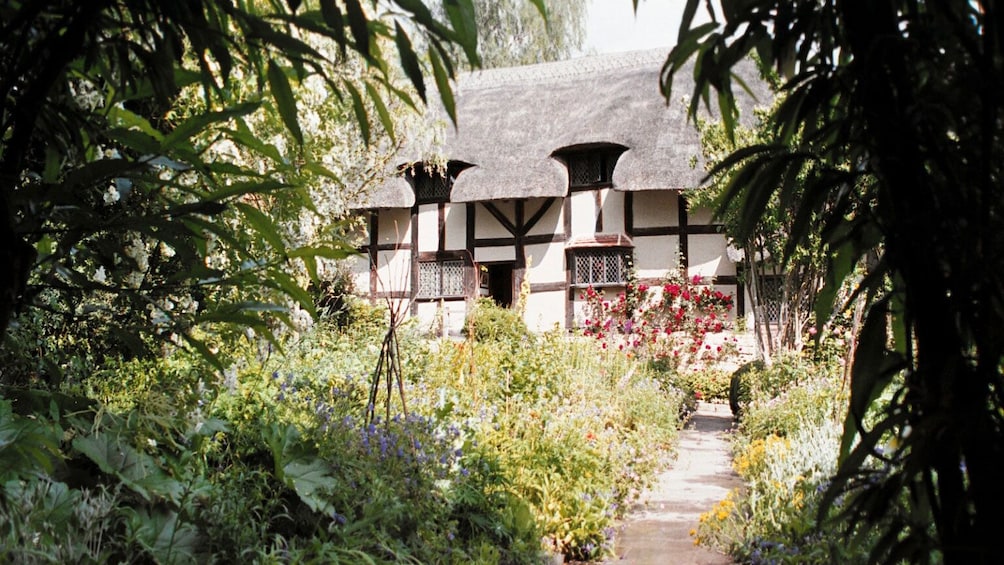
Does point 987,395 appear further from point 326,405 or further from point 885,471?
point 326,405

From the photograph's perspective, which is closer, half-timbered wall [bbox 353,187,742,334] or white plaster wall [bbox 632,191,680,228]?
half-timbered wall [bbox 353,187,742,334]

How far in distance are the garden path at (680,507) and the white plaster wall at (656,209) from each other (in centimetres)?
668

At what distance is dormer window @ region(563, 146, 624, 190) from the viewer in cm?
1591

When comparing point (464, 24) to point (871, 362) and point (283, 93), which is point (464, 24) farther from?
point (871, 362)

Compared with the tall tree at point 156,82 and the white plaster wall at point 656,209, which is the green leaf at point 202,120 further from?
the white plaster wall at point 656,209

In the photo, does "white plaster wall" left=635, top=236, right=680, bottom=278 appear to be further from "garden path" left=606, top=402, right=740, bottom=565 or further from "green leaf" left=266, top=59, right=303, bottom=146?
"green leaf" left=266, top=59, right=303, bottom=146

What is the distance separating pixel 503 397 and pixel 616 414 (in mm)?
1272

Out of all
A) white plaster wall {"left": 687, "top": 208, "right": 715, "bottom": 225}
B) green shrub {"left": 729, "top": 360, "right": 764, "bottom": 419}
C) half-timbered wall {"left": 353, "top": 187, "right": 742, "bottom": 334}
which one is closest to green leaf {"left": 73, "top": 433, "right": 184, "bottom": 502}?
green shrub {"left": 729, "top": 360, "right": 764, "bottom": 419}

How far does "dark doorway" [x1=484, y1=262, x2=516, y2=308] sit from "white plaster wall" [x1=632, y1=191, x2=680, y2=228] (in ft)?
11.2

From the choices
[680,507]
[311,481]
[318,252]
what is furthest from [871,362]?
[680,507]

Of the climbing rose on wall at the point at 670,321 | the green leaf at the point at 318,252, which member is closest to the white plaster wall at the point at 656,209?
the climbing rose on wall at the point at 670,321

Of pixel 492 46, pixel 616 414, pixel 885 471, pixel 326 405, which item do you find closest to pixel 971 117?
pixel 885 471

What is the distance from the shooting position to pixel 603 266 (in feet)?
50.5

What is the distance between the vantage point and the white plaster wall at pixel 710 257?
14695mm
